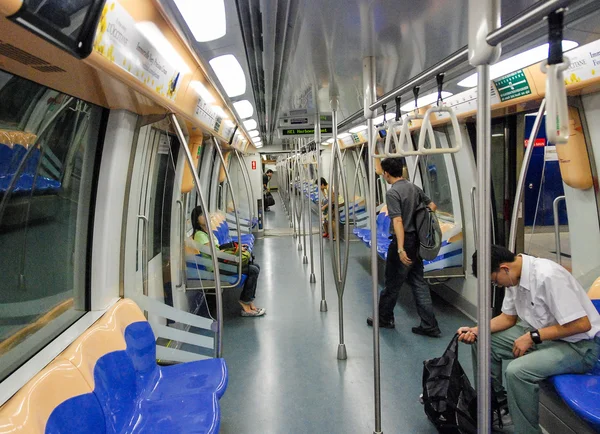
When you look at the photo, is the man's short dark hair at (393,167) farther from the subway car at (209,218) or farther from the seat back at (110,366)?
the seat back at (110,366)

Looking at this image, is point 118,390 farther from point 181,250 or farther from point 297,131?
point 297,131

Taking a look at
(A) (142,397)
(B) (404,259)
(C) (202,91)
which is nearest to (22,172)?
(A) (142,397)

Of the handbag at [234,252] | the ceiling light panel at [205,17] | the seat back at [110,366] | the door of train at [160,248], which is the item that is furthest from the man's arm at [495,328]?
the handbag at [234,252]

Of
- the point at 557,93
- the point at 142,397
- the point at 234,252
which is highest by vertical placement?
the point at 557,93

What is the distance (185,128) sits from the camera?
159 inches

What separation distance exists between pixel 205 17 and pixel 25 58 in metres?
0.92

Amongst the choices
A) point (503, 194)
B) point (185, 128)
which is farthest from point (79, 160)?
point (503, 194)

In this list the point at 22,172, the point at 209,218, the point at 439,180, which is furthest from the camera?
the point at 439,180

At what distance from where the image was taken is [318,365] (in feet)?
12.7

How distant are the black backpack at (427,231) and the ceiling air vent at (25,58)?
3271mm

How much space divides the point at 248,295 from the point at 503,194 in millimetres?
3166

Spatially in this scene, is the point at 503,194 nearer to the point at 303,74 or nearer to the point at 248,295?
the point at 303,74

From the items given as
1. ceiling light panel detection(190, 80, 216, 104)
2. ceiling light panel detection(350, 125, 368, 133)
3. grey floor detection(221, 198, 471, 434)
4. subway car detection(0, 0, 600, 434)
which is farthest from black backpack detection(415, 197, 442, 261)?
ceiling light panel detection(350, 125, 368, 133)

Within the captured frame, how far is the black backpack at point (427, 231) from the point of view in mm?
4094
